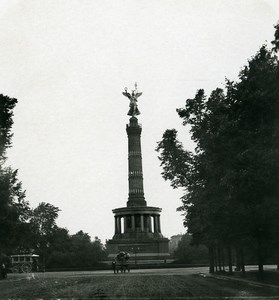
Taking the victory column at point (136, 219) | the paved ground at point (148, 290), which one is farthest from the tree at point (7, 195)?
the victory column at point (136, 219)

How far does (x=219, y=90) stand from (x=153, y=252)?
49.3 m

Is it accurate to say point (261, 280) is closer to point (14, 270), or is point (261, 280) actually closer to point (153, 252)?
point (14, 270)

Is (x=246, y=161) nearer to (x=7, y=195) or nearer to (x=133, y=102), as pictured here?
(x=7, y=195)

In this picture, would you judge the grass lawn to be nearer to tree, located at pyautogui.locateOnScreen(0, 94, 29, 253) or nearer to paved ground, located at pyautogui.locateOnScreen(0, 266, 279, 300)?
paved ground, located at pyautogui.locateOnScreen(0, 266, 279, 300)

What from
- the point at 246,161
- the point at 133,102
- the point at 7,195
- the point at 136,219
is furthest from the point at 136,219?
the point at 246,161

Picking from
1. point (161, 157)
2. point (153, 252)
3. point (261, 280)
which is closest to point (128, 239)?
point (153, 252)

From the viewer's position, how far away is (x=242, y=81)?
87.4ft

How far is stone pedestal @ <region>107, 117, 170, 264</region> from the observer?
3169 inches

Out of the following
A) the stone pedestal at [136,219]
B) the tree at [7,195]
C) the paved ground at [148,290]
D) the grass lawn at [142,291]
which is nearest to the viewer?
the paved ground at [148,290]

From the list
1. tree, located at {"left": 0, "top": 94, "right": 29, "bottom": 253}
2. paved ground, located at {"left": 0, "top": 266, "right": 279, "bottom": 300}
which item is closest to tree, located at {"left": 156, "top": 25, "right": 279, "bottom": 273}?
paved ground, located at {"left": 0, "top": 266, "right": 279, "bottom": 300}

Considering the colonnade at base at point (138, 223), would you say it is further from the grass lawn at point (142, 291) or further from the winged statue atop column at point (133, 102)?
the grass lawn at point (142, 291)

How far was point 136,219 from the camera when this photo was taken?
3425 inches

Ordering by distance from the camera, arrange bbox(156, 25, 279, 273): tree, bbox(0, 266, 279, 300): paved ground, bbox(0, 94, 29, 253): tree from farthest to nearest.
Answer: bbox(0, 94, 29, 253): tree, bbox(156, 25, 279, 273): tree, bbox(0, 266, 279, 300): paved ground

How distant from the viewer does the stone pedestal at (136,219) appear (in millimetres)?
80500
